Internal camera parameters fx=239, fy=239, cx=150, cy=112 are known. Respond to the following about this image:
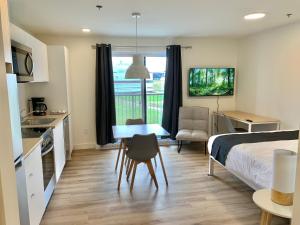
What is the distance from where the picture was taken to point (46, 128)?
9.79 ft

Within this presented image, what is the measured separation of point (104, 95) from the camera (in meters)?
4.84

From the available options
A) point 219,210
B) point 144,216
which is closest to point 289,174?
point 219,210

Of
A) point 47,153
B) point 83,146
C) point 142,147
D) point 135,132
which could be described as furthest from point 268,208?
point 83,146

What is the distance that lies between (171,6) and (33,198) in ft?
8.35

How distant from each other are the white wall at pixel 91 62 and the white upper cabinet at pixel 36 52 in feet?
2.78

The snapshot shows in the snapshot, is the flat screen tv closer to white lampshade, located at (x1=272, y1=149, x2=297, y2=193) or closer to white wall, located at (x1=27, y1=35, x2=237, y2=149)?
white wall, located at (x1=27, y1=35, x2=237, y2=149)

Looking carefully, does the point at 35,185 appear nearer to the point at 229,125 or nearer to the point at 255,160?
the point at 255,160

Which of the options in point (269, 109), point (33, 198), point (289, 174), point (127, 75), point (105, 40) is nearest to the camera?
point (289, 174)

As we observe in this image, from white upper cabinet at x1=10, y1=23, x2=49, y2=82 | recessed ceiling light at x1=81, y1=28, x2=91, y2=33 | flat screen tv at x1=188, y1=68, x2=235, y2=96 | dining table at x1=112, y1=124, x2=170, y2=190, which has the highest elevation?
recessed ceiling light at x1=81, y1=28, x2=91, y2=33

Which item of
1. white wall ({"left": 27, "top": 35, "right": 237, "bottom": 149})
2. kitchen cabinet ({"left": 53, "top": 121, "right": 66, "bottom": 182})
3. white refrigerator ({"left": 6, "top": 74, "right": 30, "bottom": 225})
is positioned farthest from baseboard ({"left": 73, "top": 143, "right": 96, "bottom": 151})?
white refrigerator ({"left": 6, "top": 74, "right": 30, "bottom": 225})

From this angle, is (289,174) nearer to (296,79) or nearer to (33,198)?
(33,198)

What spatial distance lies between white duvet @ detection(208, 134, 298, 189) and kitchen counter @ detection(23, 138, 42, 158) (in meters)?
2.23

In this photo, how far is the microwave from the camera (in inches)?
93.0

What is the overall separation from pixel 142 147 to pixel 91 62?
250cm
